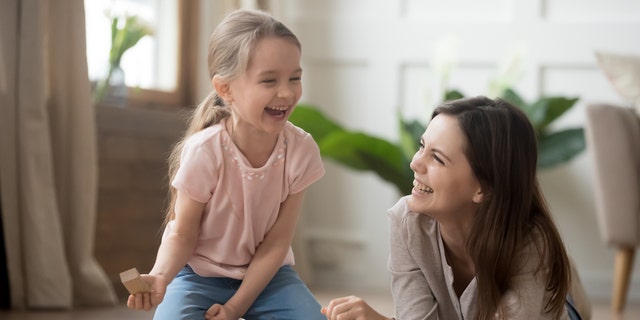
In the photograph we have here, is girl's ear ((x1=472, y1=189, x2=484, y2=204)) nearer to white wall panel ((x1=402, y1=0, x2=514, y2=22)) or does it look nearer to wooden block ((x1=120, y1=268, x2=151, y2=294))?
wooden block ((x1=120, y1=268, x2=151, y2=294))

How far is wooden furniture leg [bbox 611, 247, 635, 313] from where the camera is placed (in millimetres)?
3564

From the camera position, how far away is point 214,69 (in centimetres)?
175

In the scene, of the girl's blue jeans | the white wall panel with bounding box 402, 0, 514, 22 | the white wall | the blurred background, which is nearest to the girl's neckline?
the girl's blue jeans

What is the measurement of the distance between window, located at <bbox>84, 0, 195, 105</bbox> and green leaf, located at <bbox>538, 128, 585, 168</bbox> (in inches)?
63.6

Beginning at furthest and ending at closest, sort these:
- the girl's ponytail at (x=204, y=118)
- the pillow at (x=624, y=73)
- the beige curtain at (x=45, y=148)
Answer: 1. the pillow at (x=624, y=73)
2. the beige curtain at (x=45, y=148)
3. the girl's ponytail at (x=204, y=118)

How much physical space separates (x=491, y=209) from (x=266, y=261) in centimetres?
44

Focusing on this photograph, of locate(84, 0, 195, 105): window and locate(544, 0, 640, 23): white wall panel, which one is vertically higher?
locate(544, 0, 640, 23): white wall panel

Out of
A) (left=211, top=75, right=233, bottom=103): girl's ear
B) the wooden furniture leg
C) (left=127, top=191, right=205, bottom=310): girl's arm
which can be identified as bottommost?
the wooden furniture leg

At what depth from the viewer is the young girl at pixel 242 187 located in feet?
5.51

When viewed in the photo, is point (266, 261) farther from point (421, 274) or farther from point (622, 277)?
point (622, 277)

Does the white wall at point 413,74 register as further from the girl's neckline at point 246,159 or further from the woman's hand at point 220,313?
the woman's hand at point 220,313

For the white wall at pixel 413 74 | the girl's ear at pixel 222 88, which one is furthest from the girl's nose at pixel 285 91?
the white wall at pixel 413 74

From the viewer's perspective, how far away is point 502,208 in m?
1.60

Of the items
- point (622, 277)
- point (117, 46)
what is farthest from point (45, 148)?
point (622, 277)
